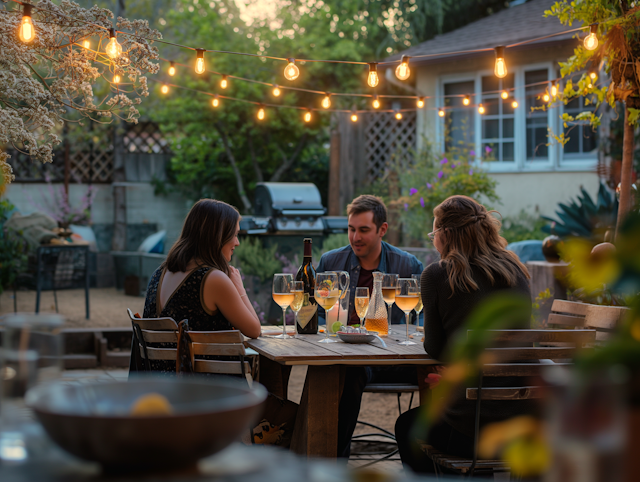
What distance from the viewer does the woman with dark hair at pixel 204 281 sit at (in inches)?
108

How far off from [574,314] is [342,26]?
10982 mm

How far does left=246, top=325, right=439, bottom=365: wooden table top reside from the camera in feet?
8.05

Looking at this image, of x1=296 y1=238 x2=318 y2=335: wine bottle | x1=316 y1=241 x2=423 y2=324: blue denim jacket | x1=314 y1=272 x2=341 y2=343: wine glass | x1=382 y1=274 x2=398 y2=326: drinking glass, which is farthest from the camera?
x1=316 y1=241 x2=423 y2=324: blue denim jacket

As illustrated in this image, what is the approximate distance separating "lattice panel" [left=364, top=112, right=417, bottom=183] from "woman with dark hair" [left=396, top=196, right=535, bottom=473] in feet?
23.5

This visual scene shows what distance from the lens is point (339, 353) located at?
2.51 m

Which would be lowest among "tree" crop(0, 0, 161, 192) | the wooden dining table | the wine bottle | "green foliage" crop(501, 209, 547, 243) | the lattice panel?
the wooden dining table

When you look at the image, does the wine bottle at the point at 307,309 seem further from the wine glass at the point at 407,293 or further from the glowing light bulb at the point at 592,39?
the glowing light bulb at the point at 592,39

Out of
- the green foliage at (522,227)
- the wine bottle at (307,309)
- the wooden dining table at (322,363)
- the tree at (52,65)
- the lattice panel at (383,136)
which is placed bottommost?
the wooden dining table at (322,363)

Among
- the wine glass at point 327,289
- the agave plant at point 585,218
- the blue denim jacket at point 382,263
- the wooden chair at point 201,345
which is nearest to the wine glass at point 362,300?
the wine glass at point 327,289

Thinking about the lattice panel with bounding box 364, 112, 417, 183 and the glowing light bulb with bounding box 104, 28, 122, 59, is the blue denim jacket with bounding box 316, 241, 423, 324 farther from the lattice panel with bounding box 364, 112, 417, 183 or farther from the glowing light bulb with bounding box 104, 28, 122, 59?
the lattice panel with bounding box 364, 112, 417, 183

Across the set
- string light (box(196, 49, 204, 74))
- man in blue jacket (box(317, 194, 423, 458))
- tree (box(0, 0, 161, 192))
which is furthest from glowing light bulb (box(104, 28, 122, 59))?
man in blue jacket (box(317, 194, 423, 458))

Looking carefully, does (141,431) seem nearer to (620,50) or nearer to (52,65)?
(52,65)

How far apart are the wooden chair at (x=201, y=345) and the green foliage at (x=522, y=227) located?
20.6ft

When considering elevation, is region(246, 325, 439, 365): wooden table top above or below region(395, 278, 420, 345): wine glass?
below
